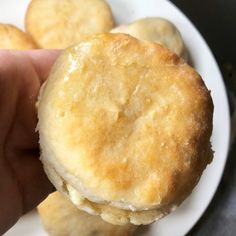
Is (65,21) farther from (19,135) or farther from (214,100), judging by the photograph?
(19,135)

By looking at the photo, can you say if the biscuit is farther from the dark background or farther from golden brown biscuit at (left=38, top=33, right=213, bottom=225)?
golden brown biscuit at (left=38, top=33, right=213, bottom=225)

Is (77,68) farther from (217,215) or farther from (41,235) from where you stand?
(217,215)

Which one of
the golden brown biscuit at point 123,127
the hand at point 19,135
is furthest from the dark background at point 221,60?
the golden brown biscuit at point 123,127

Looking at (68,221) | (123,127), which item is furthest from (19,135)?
(68,221)

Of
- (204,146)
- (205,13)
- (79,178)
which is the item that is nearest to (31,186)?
(79,178)

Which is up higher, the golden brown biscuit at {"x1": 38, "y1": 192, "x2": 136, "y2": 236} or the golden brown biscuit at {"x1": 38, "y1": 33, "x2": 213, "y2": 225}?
the golden brown biscuit at {"x1": 38, "y1": 33, "x2": 213, "y2": 225}

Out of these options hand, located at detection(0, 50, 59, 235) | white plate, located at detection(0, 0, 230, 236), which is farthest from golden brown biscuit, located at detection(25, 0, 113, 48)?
hand, located at detection(0, 50, 59, 235)
